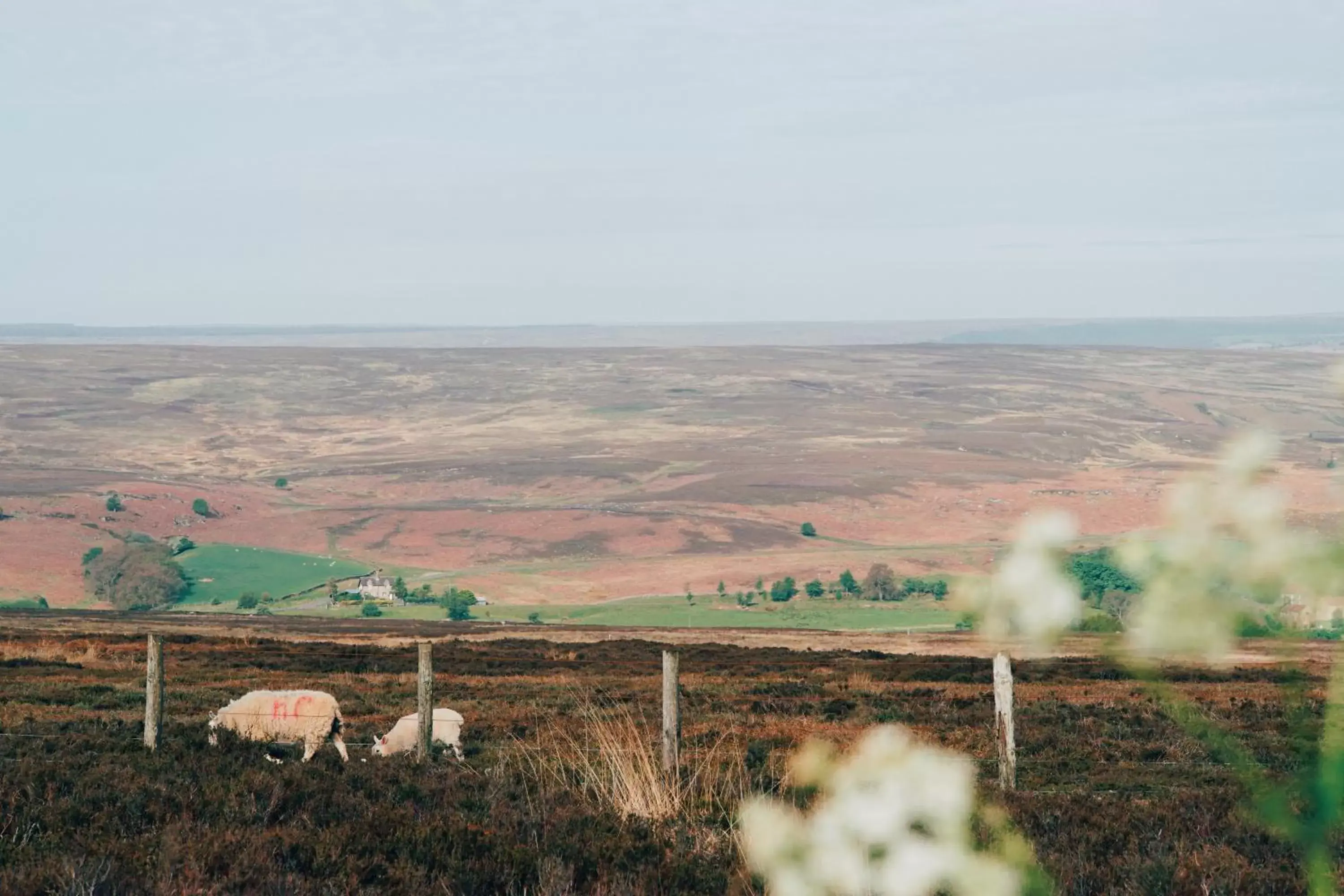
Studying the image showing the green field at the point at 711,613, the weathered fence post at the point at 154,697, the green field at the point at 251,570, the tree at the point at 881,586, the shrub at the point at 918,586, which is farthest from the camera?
the shrub at the point at 918,586

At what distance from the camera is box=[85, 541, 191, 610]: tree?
441 feet

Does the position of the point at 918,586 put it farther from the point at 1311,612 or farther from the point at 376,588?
the point at 1311,612

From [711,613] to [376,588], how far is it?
123 ft

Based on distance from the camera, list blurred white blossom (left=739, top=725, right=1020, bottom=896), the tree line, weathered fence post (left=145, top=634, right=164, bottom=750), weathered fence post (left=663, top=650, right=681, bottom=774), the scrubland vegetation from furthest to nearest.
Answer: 1. the tree line
2. weathered fence post (left=145, top=634, right=164, bottom=750)
3. weathered fence post (left=663, top=650, right=681, bottom=774)
4. the scrubland vegetation
5. blurred white blossom (left=739, top=725, right=1020, bottom=896)

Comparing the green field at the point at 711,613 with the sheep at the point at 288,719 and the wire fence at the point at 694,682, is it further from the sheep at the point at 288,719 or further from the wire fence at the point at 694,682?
the sheep at the point at 288,719

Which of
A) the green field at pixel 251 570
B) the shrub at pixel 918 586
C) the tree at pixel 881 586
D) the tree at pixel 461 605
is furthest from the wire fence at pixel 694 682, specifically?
the green field at pixel 251 570

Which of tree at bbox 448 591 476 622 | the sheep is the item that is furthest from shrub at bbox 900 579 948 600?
the sheep

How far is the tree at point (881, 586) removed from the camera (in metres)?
142

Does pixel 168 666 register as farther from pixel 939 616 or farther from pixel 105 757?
pixel 939 616

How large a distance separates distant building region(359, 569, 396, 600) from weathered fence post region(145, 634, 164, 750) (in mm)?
117475

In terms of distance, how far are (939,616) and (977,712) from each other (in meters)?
100

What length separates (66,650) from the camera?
43.1 meters

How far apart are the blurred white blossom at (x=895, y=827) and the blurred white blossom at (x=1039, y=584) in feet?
0.95

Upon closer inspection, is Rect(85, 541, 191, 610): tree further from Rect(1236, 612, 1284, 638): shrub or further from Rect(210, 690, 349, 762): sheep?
Rect(1236, 612, 1284, 638): shrub
